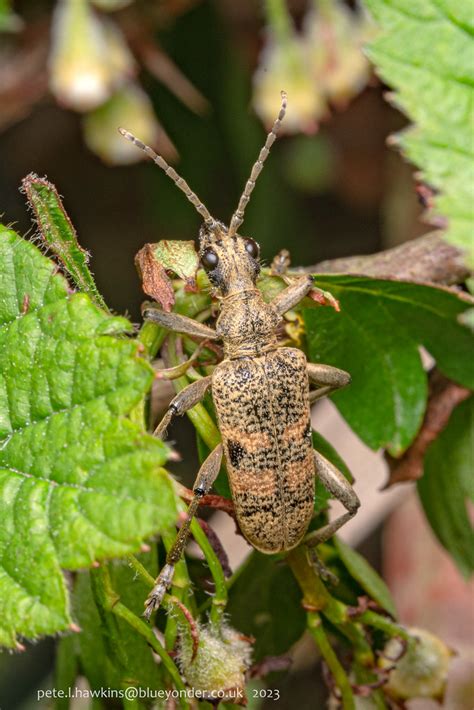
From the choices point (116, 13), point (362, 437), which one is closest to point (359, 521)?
point (362, 437)

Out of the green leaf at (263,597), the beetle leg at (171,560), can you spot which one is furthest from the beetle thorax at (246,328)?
the green leaf at (263,597)

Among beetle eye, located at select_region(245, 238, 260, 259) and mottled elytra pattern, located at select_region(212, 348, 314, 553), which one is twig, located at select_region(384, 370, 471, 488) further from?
beetle eye, located at select_region(245, 238, 260, 259)

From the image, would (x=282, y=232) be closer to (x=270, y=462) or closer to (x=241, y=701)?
(x=270, y=462)

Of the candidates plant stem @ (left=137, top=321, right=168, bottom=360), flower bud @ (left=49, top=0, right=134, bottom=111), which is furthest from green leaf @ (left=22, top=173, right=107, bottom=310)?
flower bud @ (left=49, top=0, right=134, bottom=111)

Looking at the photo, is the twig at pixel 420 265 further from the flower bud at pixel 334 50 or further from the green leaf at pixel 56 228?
the flower bud at pixel 334 50

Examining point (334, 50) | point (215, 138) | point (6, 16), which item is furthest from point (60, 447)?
point (215, 138)

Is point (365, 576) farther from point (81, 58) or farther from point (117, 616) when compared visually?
point (81, 58)

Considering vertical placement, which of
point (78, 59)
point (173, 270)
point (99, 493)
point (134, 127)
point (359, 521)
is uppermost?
point (78, 59)
